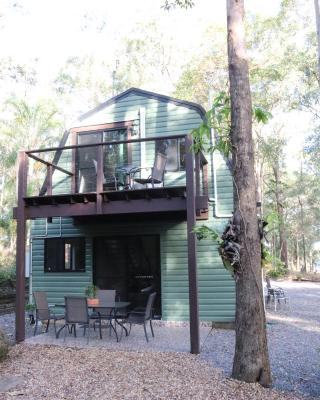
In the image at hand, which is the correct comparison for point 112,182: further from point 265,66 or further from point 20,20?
point 265,66

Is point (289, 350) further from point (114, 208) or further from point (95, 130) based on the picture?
point (95, 130)

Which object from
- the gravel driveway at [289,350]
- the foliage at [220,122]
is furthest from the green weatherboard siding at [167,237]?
the foliage at [220,122]

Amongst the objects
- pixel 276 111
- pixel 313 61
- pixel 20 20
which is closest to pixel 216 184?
pixel 20 20

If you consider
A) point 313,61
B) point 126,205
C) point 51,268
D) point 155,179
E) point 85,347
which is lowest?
point 85,347

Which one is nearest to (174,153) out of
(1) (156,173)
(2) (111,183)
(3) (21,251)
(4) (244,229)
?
(1) (156,173)

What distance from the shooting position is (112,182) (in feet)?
31.0

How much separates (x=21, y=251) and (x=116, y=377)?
3.59 meters

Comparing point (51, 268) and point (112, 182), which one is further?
point (51, 268)

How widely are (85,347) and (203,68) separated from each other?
18.3 metres

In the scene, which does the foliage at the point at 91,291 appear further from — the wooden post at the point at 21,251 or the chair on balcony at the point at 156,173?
the chair on balcony at the point at 156,173

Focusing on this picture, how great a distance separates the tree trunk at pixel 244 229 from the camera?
477 centimetres

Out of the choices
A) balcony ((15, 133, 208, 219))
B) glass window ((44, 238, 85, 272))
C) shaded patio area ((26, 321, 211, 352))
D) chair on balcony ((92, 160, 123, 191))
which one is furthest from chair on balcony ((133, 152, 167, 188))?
shaded patio area ((26, 321, 211, 352))

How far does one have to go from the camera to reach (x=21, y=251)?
307 inches

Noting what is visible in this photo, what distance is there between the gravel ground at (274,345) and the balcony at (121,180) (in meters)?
2.40
